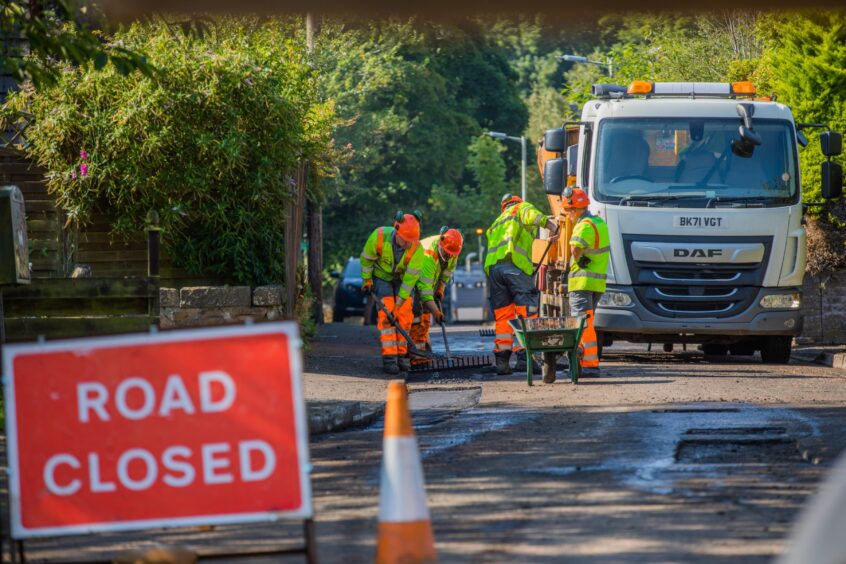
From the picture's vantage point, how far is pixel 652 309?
16188 mm

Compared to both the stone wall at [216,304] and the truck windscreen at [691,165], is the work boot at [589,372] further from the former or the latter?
the stone wall at [216,304]

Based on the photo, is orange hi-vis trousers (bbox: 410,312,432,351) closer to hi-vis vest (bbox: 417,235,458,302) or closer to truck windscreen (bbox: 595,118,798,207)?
hi-vis vest (bbox: 417,235,458,302)

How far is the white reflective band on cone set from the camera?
5.89 meters

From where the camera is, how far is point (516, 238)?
15648mm

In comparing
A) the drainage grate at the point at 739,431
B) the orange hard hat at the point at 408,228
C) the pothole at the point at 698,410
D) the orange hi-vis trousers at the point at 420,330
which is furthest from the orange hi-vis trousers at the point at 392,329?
the drainage grate at the point at 739,431

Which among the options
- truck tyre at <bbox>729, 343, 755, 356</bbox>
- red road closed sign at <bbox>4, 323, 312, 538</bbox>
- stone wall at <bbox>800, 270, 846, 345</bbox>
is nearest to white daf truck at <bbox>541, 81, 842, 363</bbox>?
truck tyre at <bbox>729, 343, 755, 356</bbox>

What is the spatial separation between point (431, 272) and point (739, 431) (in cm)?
718

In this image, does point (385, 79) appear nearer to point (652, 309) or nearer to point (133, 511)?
point (652, 309)

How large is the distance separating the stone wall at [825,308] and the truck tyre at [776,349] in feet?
10.8

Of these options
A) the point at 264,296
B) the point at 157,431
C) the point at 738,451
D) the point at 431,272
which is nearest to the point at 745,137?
the point at 431,272

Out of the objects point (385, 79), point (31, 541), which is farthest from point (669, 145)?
point (385, 79)

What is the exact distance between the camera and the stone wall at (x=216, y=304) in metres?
14.9

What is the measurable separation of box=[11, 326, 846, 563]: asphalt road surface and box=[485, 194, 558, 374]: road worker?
1.59 m

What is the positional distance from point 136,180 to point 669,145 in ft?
19.2
